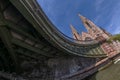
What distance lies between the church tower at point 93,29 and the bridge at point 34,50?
14.5 m

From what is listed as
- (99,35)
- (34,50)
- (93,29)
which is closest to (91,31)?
(93,29)

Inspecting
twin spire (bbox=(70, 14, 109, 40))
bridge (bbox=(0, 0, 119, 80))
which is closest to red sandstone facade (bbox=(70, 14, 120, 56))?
twin spire (bbox=(70, 14, 109, 40))

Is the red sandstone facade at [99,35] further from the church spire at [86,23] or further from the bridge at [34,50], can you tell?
the bridge at [34,50]

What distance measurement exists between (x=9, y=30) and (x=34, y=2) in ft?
7.73

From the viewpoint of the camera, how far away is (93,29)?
44.3 meters

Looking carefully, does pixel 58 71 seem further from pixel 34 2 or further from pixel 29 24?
pixel 34 2

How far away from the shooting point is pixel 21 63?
17453 mm

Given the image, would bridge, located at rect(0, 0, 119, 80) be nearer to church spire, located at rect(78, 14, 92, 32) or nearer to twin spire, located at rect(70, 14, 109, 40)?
twin spire, located at rect(70, 14, 109, 40)

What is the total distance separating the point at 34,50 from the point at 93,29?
97.1ft

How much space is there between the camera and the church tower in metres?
40.5

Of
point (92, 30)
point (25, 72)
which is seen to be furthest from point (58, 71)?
point (92, 30)

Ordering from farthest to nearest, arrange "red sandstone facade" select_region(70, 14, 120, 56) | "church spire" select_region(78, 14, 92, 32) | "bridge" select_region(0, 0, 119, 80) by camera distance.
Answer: "church spire" select_region(78, 14, 92, 32), "red sandstone facade" select_region(70, 14, 120, 56), "bridge" select_region(0, 0, 119, 80)

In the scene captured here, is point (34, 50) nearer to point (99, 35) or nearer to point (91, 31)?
point (99, 35)

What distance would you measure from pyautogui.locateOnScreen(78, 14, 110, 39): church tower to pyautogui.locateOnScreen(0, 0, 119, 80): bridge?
14483mm
